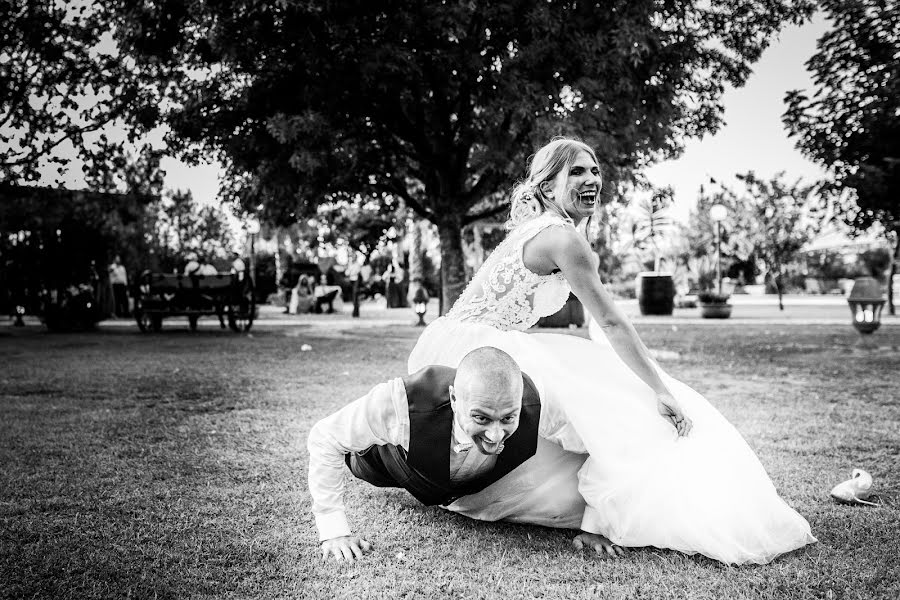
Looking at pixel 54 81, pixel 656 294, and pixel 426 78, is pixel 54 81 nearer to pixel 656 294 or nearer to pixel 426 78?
pixel 426 78

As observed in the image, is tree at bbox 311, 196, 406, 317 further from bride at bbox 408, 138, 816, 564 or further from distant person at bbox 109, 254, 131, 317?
→ bride at bbox 408, 138, 816, 564

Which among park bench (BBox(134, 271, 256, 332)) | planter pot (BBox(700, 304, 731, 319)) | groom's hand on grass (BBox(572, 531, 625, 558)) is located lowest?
groom's hand on grass (BBox(572, 531, 625, 558))

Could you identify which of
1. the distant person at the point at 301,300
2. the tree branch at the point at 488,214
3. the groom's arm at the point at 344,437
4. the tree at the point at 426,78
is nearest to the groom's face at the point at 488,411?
the groom's arm at the point at 344,437

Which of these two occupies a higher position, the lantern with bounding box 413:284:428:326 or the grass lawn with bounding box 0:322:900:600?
the lantern with bounding box 413:284:428:326

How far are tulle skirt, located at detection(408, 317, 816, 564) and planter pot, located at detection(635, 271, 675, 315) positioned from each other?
881 inches

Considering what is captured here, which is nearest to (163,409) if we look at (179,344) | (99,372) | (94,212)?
(99,372)

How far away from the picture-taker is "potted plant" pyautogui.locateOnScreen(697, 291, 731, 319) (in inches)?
894

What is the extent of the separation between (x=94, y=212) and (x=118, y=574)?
710 inches

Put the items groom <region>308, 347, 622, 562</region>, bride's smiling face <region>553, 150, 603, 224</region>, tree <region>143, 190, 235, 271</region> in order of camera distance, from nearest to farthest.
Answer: groom <region>308, 347, 622, 562</region> < bride's smiling face <region>553, 150, 603, 224</region> < tree <region>143, 190, 235, 271</region>

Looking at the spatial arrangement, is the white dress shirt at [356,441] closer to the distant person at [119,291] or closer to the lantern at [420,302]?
the lantern at [420,302]

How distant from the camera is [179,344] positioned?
13.3 metres

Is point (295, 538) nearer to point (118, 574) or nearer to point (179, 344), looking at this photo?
point (118, 574)

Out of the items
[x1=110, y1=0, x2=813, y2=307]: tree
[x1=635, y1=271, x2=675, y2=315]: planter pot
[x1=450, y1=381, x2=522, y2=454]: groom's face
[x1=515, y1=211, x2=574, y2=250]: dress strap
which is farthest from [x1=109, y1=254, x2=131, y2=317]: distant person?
[x1=450, y1=381, x2=522, y2=454]: groom's face

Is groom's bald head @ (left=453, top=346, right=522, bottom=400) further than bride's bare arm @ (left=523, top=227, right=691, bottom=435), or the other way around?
bride's bare arm @ (left=523, top=227, right=691, bottom=435)
